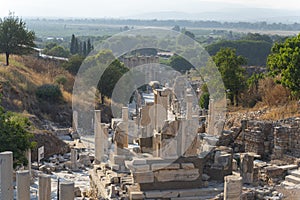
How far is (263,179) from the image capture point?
608 inches

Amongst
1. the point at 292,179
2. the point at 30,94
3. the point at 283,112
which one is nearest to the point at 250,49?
the point at 30,94

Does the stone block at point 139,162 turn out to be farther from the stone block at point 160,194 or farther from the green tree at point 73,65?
the green tree at point 73,65

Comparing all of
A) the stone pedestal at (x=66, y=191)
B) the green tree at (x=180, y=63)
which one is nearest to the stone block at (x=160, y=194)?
the stone pedestal at (x=66, y=191)

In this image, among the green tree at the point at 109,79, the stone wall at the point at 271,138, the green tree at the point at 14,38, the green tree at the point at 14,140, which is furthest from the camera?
the green tree at the point at 109,79

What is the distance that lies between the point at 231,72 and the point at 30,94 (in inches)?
561

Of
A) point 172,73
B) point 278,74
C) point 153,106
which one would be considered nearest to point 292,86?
point 278,74

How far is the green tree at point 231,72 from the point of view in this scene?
2881 centimetres

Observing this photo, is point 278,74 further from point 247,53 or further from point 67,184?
point 247,53

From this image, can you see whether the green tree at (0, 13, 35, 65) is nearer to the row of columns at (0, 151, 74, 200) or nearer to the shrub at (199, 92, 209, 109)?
the shrub at (199, 92, 209, 109)

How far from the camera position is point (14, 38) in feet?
107

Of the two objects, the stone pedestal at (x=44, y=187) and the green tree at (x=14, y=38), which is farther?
the green tree at (x=14, y=38)

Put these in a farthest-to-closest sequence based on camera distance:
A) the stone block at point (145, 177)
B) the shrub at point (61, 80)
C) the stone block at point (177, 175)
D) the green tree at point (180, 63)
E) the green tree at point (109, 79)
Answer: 1. the green tree at point (180, 63)
2. the shrub at point (61, 80)
3. the green tree at point (109, 79)
4. the stone block at point (177, 175)
5. the stone block at point (145, 177)

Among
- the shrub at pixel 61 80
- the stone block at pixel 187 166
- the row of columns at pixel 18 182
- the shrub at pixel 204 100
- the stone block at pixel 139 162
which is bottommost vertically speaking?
the shrub at pixel 204 100

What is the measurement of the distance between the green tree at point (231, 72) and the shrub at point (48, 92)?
12062 mm
